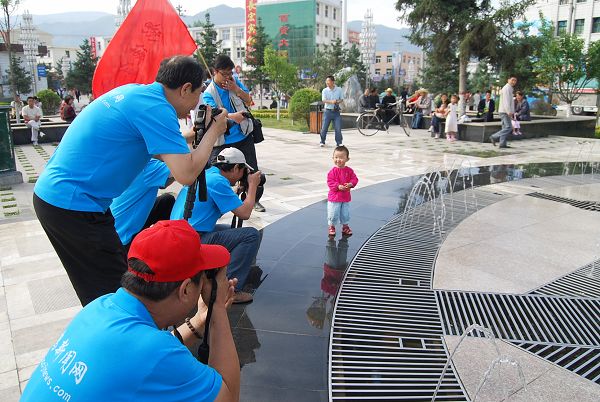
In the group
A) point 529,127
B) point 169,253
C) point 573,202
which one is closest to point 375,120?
point 529,127

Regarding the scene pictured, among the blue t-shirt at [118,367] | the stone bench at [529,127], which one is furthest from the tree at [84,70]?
the blue t-shirt at [118,367]

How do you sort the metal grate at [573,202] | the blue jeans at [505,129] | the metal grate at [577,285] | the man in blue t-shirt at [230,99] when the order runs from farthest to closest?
the blue jeans at [505,129], the metal grate at [573,202], the man in blue t-shirt at [230,99], the metal grate at [577,285]

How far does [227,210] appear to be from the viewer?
354cm

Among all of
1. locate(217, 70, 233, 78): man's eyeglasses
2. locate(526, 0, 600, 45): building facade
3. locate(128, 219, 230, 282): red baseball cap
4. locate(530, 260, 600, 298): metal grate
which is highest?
locate(526, 0, 600, 45): building facade

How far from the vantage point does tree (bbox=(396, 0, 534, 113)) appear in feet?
60.4

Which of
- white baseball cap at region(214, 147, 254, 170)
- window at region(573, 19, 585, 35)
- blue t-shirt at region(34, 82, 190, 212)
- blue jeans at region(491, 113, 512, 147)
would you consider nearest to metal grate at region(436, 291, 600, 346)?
white baseball cap at region(214, 147, 254, 170)

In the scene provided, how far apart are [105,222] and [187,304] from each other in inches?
43.4

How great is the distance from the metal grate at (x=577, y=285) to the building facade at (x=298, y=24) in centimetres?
7573

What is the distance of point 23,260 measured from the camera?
489 cm

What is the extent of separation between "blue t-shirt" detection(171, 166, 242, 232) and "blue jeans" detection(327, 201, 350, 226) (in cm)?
182

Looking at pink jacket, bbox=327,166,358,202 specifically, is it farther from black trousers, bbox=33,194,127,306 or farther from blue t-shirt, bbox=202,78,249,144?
black trousers, bbox=33,194,127,306

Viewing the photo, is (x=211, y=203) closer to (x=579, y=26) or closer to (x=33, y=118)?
(x=33, y=118)

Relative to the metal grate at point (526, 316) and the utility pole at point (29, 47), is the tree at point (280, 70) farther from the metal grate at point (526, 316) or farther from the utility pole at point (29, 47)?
the utility pole at point (29, 47)

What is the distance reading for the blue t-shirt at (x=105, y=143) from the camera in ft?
7.86
